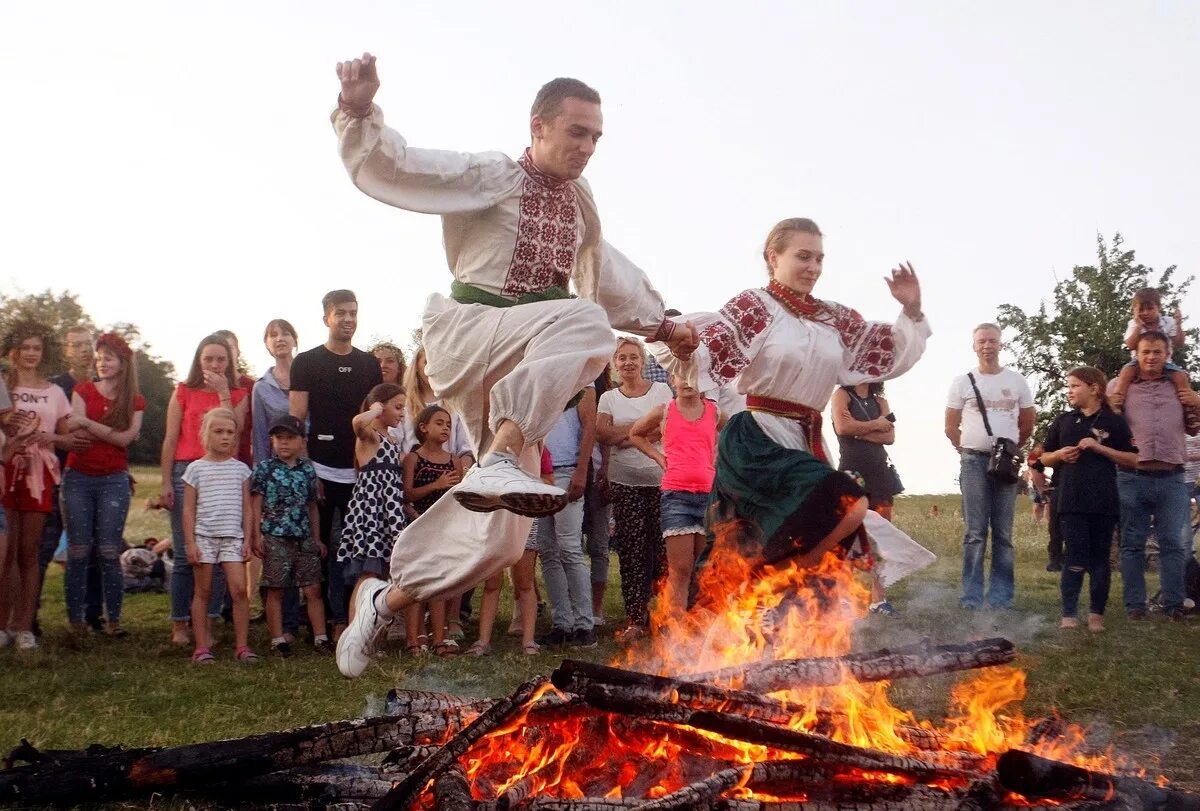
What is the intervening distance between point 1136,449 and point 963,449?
136 cm

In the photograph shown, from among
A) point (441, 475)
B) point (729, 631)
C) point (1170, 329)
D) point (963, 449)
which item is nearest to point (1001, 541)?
point (963, 449)

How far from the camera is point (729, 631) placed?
547cm

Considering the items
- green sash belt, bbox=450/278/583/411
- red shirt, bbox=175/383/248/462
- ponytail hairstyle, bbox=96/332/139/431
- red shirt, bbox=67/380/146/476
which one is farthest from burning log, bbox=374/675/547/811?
ponytail hairstyle, bbox=96/332/139/431

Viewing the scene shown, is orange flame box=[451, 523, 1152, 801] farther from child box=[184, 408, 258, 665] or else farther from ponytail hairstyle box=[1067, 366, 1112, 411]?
ponytail hairstyle box=[1067, 366, 1112, 411]

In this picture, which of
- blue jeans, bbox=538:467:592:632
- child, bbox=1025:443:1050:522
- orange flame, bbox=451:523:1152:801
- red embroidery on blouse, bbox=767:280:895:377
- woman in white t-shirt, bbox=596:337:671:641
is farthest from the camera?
child, bbox=1025:443:1050:522

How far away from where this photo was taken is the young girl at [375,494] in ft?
27.7

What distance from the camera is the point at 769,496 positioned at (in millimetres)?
6195

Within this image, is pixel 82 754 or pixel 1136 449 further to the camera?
pixel 1136 449

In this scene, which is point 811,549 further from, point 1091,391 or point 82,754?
point 1091,391

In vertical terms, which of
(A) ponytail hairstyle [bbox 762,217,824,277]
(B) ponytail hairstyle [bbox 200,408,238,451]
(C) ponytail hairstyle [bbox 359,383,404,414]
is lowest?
(B) ponytail hairstyle [bbox 200,408,238,451]

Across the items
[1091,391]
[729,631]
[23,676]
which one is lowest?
[23,676]

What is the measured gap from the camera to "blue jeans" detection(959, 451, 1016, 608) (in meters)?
A: 10.2

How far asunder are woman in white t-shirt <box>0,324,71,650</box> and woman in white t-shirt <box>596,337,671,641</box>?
4.00 meters

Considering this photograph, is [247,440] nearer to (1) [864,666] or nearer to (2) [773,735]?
(1) [864,666]
